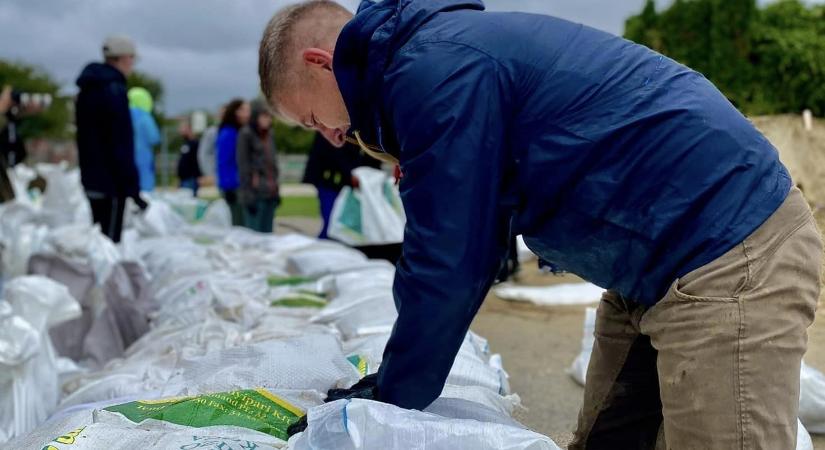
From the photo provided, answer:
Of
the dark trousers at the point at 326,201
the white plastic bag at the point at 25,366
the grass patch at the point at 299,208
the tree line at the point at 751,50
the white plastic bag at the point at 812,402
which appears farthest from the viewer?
the grass patch at the point at 299,208

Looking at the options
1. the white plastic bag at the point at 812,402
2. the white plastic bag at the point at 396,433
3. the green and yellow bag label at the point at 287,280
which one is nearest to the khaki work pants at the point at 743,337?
the white plastic bag at the point at 396,433

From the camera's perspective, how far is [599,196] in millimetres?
1217

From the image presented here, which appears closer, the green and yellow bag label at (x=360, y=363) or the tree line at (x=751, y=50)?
the green and yellow bag label at (x=360, y=363)

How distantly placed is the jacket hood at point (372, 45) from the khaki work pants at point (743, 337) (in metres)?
0.54

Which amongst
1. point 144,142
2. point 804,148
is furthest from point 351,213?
point 804,148

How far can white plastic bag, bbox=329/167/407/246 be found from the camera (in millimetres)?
5609

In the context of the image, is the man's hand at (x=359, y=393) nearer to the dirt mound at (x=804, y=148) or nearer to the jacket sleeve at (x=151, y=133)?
the jacket sleeve at (x=151, y=133)

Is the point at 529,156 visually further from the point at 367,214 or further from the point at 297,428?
the point at 367,214

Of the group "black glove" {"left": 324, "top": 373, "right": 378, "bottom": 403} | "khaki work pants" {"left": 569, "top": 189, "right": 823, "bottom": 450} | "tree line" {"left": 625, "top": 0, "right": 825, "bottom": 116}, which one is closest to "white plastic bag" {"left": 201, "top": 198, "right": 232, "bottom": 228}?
"tree line" {"left": 625, "top": 0, "right": 825, "bottom": 116}

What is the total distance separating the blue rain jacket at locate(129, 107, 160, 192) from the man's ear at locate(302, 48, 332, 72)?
546 centimetres

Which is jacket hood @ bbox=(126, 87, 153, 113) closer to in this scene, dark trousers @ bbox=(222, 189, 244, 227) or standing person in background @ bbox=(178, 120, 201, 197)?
dark trousers @ bbox=(222, 189, 244, 227)

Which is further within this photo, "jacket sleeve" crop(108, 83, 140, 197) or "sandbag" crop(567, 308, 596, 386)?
"jacket sleeve" crop(108, 83, 140, 197)

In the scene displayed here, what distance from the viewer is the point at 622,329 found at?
5.19 ft

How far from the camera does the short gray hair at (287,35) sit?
1.34 metres
